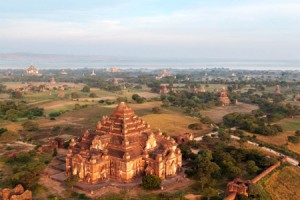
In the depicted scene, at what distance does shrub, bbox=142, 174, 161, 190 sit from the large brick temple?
2.06 meters

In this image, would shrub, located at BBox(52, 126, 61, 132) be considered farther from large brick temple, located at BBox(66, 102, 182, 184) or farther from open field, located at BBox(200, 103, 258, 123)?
open field, located at BBox(200, 103, 258, 123)

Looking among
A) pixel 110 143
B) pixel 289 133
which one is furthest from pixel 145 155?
pixel 289 133

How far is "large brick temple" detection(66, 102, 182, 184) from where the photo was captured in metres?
37.2

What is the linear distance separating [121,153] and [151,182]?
17.6ft

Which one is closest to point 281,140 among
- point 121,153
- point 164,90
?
point 121,153

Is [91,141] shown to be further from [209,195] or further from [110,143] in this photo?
[209,195]

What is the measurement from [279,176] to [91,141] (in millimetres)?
24431

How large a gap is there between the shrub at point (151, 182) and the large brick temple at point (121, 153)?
2061 millimetres

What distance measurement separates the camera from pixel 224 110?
306 ft

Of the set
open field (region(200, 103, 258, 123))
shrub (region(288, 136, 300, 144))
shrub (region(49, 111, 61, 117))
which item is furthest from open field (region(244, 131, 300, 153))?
shrub (region(49, 111, 61, 117))

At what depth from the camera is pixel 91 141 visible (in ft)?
136

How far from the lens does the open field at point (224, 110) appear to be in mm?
83188

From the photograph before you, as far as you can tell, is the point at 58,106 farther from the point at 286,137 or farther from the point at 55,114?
the point at 286,137

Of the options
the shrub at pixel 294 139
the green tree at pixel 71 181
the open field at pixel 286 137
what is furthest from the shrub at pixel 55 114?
the shrub at pixel 294 139
